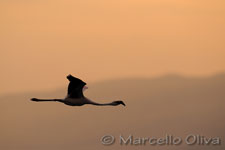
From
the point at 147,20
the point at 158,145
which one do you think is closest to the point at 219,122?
the point at 158,145

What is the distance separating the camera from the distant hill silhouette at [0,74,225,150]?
835 cm

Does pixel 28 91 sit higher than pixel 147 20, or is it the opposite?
pixel 147 20

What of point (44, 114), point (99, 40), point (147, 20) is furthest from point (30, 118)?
point (147, 20)

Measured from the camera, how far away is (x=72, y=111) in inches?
331

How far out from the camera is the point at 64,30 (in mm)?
8492

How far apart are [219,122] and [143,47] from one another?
139 cm

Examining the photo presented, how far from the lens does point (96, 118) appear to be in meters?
8.40

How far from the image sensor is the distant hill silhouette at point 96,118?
8.35 meters

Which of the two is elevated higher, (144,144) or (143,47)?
(143,47)

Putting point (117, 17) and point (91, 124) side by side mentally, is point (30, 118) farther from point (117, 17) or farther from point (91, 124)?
point (117, 17)

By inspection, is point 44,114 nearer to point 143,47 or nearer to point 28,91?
point 28,91

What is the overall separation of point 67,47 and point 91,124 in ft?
3.31

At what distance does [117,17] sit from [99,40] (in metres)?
0.38

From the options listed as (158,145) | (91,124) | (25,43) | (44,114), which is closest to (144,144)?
(158,145)
